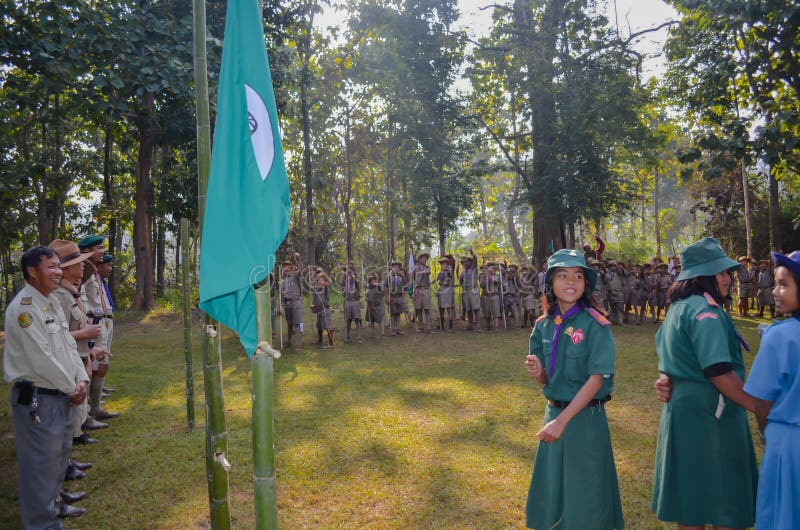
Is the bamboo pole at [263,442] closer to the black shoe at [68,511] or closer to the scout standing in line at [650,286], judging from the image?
the black shoe at [68,511]

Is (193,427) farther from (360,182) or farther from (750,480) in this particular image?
(360,182)

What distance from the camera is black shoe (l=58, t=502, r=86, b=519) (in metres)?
4.24

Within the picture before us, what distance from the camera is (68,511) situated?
4.27 metres

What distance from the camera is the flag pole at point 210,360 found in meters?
2.78

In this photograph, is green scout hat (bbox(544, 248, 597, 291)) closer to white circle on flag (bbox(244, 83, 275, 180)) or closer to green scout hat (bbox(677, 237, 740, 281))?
green scout hat (bbox(677, 237, 740, 281))

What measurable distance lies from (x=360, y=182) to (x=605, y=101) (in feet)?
50.3

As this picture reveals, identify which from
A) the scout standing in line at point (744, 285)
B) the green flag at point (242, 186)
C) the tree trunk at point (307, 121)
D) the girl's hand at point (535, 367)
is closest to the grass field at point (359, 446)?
the girl's hand at point (535, 367)

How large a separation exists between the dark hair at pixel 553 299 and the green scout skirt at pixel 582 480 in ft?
1.90

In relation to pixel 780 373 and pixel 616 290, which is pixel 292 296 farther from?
pixel 780 373

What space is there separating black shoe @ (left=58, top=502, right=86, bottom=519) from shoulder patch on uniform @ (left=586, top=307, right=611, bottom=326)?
434 centimetres

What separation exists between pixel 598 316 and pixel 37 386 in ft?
12.6

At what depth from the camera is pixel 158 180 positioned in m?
17.8

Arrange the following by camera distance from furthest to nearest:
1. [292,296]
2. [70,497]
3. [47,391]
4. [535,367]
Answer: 1. [292,296]
2. [70,497]
3. [47,391]
4. [535,367]

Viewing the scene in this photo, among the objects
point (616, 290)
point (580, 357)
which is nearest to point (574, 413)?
point (580, 357)
